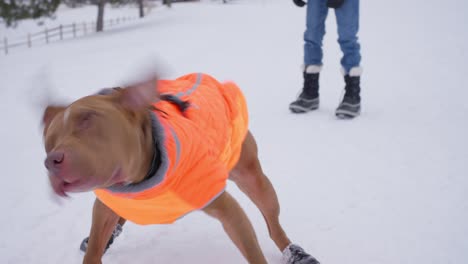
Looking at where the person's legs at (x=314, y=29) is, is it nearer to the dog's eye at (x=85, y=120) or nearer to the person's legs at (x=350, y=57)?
the person's legs at (x=350, y=57)

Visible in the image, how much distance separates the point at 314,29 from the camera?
3643 millimetres

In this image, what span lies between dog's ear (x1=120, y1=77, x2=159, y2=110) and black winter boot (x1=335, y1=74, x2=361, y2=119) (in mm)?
2607

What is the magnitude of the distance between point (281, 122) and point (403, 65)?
8.81ft

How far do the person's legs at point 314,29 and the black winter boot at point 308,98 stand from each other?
0.15 metres

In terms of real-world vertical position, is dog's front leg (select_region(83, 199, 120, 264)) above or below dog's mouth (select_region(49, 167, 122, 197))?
below

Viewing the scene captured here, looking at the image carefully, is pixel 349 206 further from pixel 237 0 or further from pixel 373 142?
pixel 237 0

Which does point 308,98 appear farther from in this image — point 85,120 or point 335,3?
point 85,120

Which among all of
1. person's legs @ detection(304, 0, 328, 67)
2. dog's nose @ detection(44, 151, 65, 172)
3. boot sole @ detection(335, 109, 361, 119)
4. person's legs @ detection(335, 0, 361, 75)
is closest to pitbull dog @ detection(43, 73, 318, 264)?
dog's nose @ detection(44, 151, 65, 172)

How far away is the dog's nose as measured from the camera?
2.47ft

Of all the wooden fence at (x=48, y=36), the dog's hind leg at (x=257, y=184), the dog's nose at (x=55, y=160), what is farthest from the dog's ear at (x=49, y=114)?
the wooden fence at (x=48, y=36)

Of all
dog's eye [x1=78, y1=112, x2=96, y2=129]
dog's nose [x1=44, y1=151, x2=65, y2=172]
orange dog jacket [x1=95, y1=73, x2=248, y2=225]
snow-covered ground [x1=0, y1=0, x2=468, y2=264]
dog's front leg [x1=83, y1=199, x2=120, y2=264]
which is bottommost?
snow-covered ground [x1=0, y1=0, x2=468, y2=264]

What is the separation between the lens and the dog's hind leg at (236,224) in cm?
125

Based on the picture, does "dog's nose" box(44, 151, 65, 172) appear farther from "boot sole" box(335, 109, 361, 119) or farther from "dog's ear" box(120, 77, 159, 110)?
"boot sole" box(335, 109, 361, 119)

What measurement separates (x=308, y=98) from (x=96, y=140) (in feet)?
9.64
